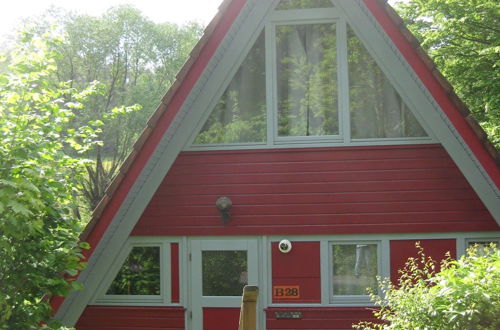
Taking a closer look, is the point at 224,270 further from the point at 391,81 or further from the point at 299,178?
the point at 391,81

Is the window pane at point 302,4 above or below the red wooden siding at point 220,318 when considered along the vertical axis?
above

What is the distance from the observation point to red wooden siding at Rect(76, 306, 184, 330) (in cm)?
814

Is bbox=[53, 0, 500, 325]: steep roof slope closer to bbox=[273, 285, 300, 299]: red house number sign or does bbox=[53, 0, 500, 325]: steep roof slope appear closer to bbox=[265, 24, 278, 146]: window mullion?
bbox=[265, 24, 278, 146]: window mullion

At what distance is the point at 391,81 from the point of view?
312 inches

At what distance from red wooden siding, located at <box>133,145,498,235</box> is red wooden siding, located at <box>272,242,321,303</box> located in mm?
239

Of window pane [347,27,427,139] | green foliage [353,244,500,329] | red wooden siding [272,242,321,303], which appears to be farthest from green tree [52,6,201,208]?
green foliage [353,244,500,329]

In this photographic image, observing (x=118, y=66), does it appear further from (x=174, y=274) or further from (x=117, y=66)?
(x=174, y=274)

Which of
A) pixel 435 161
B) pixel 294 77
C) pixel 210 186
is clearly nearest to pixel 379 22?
pixel 294 77

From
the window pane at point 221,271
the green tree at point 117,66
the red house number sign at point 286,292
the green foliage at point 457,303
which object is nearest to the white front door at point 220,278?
the window pane at point 221,271

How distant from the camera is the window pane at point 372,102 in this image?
798 cm

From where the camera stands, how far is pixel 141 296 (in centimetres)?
822

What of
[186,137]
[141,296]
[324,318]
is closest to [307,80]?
[186,137]

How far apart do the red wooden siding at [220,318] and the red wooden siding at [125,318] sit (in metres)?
0.40

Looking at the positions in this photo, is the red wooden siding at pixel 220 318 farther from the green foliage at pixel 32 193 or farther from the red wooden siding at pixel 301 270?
the green foliage at pixel 32 193
